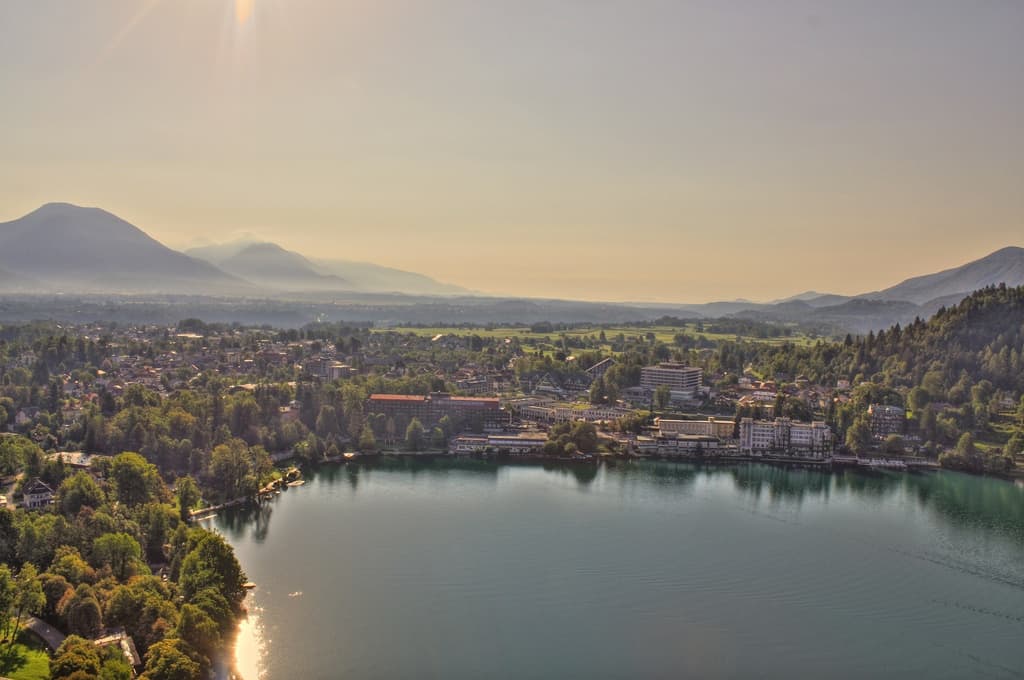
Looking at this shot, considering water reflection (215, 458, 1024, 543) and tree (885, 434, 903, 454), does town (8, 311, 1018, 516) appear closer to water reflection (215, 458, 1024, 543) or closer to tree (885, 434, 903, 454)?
tree (885, 434, 903, 454)

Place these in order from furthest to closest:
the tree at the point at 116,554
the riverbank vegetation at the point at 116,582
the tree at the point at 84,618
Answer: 1. the tree at the point at 116,554
2. the tree at the point at 84,618
3. the riverbank vegetation at the point at 116,582

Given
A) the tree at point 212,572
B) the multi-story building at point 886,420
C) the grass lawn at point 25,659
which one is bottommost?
the grass lawn at point 25,659

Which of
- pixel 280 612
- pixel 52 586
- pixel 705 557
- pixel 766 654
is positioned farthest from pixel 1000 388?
pixel 52 586

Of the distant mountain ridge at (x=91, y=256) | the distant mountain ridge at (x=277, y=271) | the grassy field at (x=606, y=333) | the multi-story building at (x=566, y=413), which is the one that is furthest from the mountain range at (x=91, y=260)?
the multi-story building at (x=566, y=413)

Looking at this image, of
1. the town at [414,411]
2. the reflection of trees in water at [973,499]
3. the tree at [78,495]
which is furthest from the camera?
the town at [414,411]

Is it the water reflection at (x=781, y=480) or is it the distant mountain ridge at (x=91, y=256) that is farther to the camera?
the distant mountain ridge at (x=91, y=256)

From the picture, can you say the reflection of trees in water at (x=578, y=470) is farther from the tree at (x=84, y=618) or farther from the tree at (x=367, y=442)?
the tree at (x=84, y=618)

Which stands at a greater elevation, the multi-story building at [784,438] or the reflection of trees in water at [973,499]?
the multi-story building at [784,438]

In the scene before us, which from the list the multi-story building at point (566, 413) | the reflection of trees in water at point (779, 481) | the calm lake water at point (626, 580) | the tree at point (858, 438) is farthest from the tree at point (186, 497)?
the tree at point (858, 438)
